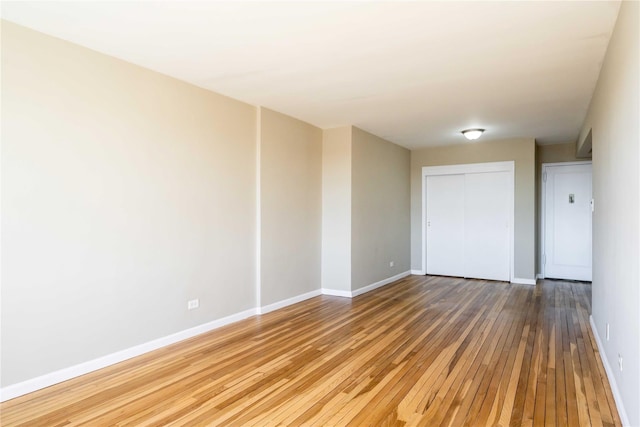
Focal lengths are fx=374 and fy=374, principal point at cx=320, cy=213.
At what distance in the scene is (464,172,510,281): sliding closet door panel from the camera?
6852 millimetres

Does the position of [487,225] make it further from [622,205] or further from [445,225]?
[622,205]

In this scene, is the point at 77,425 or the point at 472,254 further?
the point at 472,254

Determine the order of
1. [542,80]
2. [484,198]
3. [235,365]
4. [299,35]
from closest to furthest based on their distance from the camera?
[299,35] → [235,365] → [542,80] → [484,198]

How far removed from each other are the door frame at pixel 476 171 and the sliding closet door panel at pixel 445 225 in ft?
0.26

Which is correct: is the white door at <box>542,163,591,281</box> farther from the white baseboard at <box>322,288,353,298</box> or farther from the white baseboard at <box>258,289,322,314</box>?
the white baseboard at <box>258,289,322,314</box>

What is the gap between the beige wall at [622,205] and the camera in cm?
190

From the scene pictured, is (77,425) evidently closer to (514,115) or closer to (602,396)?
(602,396)

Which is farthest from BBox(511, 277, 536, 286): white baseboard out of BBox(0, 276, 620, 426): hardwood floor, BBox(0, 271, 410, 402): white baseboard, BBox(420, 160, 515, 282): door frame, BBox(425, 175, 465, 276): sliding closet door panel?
BBox(0, 271, 410, 402): white baseboard

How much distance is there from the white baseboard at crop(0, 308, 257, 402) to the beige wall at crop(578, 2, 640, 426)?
3458mm

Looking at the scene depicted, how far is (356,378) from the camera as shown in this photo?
2844 millimetres

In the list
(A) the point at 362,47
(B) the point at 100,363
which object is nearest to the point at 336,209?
(A) the point at 362,47

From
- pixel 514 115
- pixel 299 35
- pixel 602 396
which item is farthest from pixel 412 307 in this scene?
pixel 299 35

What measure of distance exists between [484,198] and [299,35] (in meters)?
5.44

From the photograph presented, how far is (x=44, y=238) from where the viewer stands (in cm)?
269
